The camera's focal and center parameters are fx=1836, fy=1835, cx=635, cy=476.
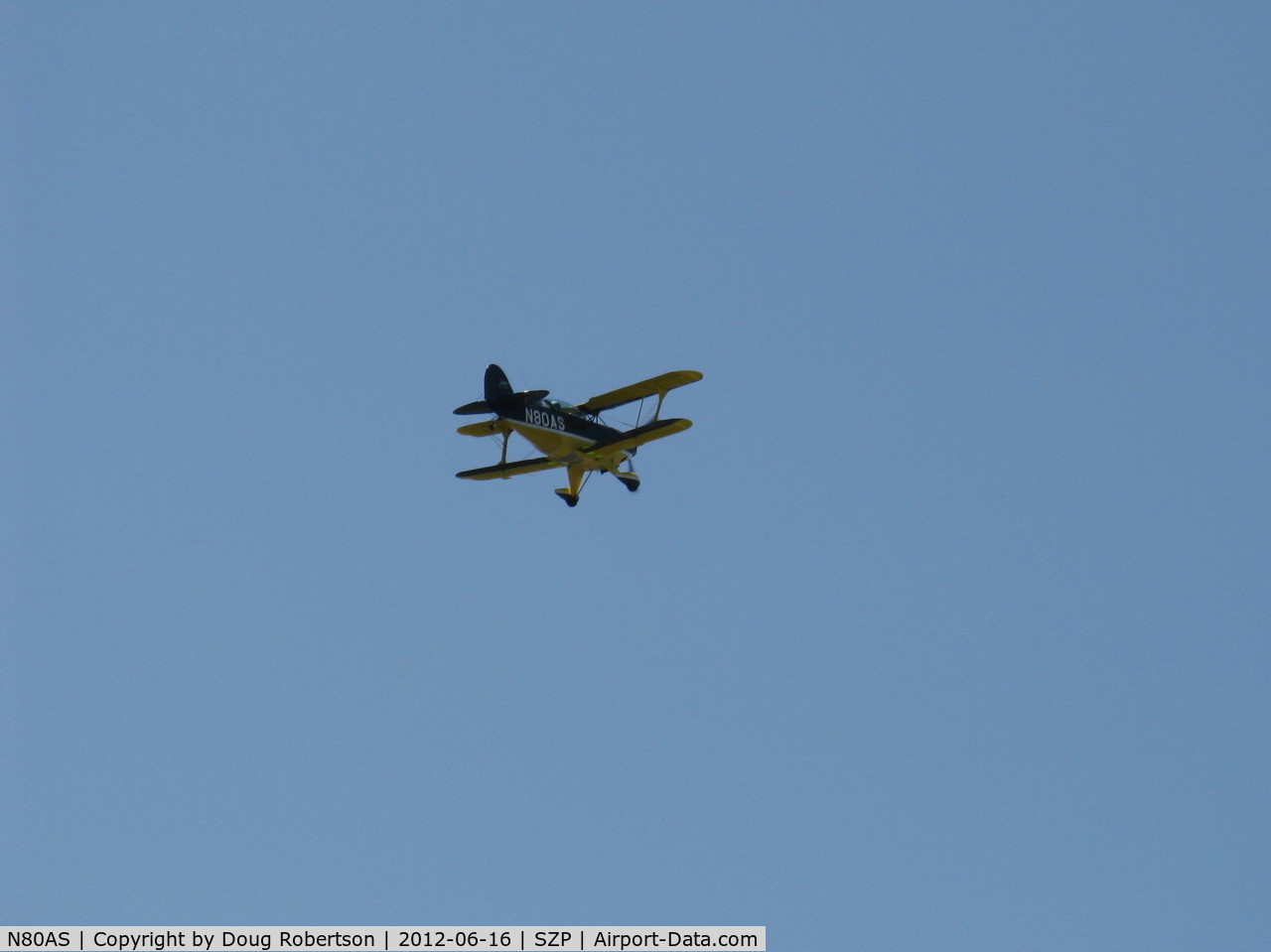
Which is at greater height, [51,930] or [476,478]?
[476,478]

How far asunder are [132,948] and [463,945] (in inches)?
246

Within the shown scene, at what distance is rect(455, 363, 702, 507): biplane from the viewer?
141 ft

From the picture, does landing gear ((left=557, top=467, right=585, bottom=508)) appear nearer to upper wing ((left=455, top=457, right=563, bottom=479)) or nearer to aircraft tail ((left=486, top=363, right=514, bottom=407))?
upper wing ((left=455, top=457, right=563, bottom=479))

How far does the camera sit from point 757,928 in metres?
36.7

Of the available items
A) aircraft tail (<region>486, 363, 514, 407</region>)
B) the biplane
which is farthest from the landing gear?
aircraft tail (<region>486, 363, 514, 407</region>)

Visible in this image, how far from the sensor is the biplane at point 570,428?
42906mm

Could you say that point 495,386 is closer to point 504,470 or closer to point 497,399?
point 497,399

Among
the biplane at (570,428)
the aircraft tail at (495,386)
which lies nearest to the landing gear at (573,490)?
the biplane at (570,428)

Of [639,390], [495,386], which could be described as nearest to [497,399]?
[495,386]

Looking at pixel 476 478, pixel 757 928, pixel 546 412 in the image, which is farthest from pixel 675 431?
pixel 757 928

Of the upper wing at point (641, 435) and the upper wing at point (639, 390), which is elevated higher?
the upper wing at point (639, 390)

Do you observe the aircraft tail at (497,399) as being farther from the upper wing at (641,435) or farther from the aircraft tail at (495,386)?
the upper wing at (641,435)

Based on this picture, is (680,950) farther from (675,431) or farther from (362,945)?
(675,431)

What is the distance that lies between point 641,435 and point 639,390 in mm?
1166
